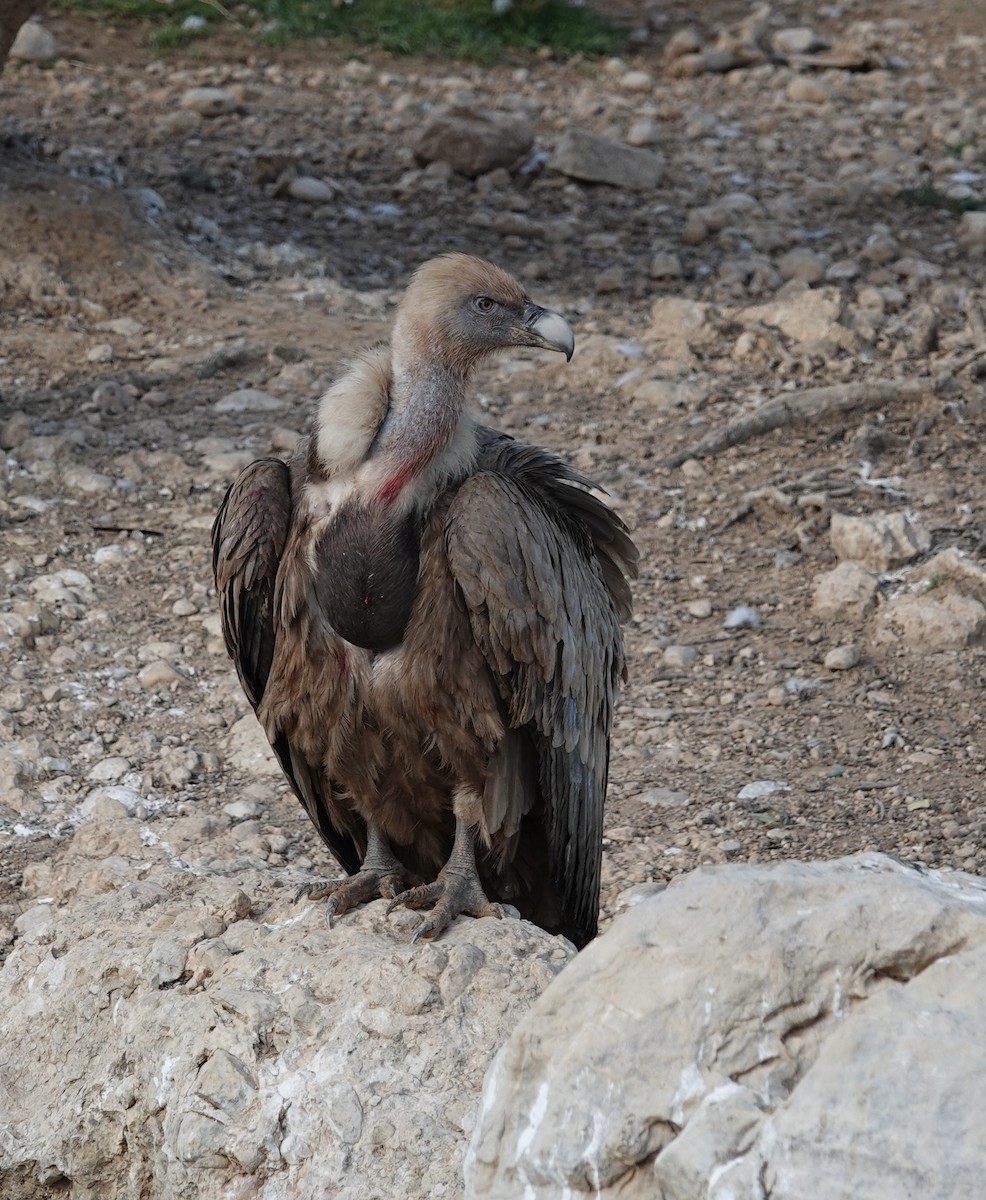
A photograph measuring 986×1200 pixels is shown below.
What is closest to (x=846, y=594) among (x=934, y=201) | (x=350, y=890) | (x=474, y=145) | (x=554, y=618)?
(x=554, y=618)

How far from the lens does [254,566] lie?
166 inches

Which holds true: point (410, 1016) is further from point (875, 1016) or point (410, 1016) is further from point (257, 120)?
point (257, 120)

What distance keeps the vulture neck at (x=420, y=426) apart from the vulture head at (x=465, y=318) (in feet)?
0.06

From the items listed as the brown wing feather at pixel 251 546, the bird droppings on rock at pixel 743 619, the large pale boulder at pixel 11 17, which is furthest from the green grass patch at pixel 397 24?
the brown wing feather at pixel 251 546

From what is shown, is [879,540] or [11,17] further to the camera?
[11,17]

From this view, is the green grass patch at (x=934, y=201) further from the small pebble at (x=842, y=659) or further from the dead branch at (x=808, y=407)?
the small pebble at (x=842, y=659)

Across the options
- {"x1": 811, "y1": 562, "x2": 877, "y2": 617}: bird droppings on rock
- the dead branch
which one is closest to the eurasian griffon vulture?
{"x1": 811, "y1": 562, "x2": 877, "y2": 617}: bird droppings on rock

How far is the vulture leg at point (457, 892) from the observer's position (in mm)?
4117

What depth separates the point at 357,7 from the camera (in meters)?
13.3

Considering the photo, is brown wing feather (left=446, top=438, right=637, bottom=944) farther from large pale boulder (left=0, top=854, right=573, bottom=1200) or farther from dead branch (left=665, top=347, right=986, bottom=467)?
dead branch (left=665, top=347, right=986, bottom=467)

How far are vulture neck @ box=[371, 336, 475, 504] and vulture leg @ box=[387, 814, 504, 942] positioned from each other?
3.08ft

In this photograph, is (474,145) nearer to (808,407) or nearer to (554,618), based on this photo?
(808,407)

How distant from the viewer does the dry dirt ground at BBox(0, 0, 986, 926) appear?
5.68 m

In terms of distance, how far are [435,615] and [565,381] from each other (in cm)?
456
